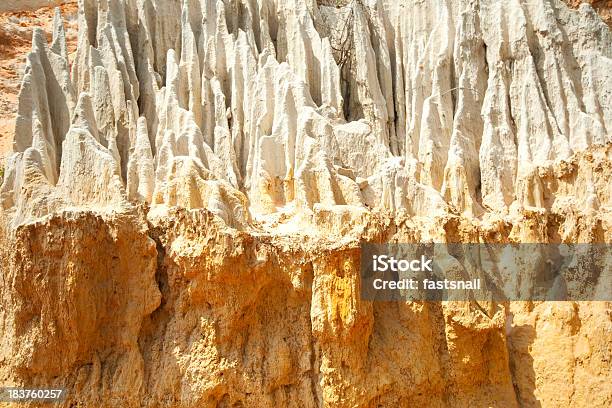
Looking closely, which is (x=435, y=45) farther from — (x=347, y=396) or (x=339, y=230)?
(x=347, y=396)

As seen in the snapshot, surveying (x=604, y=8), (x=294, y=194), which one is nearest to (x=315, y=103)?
(x=294, y=194)

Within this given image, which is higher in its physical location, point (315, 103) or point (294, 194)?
point (315, 103)

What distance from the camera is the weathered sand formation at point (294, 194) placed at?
12352mm

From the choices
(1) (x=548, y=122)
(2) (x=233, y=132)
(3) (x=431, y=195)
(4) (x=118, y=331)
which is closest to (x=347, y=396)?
(4) (x=118, y=331)

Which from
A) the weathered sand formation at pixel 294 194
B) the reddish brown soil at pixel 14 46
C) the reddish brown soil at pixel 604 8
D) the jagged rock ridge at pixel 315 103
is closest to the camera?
the weathered sand formation at pixel 294 194

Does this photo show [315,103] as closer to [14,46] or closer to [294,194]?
[294,194]

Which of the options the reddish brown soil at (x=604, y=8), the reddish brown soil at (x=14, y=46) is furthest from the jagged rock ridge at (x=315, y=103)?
the reddish brown soil at (x=14, y=46)

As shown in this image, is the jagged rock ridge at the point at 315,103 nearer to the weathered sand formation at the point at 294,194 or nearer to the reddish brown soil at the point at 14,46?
the weathered sand formation at the point at 294,194

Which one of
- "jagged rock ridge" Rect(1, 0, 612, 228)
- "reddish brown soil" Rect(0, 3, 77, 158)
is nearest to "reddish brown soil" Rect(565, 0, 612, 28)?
"jagged rock ridge" Rect(1, 0, 612, 228)

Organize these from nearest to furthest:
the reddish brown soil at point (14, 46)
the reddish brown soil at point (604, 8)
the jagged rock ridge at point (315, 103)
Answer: the jagged rock ridge at point (315, 103) < the reddish brown soil at point (604, 8) < the reddish brown soil at point (14, 46)

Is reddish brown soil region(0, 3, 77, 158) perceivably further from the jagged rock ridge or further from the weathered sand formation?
the weathered sand formation

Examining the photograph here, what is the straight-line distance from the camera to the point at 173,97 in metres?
17.3

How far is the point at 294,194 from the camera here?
53.2 feet

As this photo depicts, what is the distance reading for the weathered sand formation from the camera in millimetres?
12352
